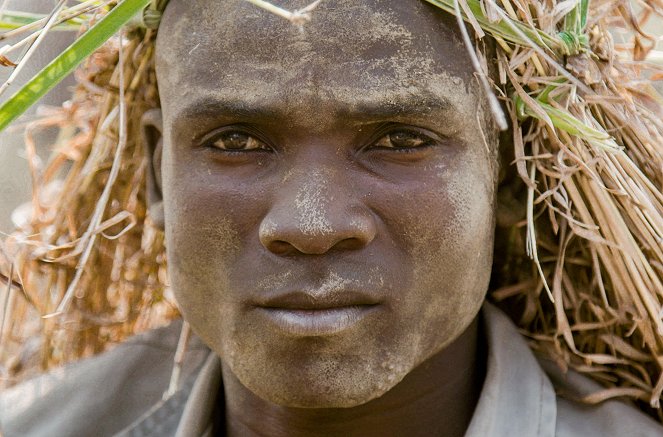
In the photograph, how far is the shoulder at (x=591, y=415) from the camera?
2148 mm

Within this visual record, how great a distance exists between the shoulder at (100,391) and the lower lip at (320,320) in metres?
0.69

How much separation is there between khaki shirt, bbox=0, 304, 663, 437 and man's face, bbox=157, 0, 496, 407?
0.64ft

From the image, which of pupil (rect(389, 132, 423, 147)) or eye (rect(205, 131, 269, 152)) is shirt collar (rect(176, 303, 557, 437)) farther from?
eye (rect(205, 131, 269, 152))

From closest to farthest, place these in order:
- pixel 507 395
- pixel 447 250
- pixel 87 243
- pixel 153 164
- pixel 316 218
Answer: pixel 316 218 < pixel 447 250 < pixel 507 395 < pixel 153 164 < pixel 87 243

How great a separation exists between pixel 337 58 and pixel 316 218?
0.25 m

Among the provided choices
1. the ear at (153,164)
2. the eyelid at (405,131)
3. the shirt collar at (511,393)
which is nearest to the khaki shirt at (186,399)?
the shirt collar at (511,393)

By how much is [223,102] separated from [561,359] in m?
0.75

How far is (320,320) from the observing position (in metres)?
1.92

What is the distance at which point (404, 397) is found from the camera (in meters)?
2.18

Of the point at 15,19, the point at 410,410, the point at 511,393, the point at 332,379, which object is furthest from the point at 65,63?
the point at 511,393

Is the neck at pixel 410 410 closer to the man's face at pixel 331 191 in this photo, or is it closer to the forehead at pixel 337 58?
the man's face at pixel 331 191

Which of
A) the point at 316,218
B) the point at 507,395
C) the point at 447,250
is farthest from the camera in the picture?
the point at 507,395

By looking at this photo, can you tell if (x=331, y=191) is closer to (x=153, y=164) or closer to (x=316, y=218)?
(x=316, y=218)

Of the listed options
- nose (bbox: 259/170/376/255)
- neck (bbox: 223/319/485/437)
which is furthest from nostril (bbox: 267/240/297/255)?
neck (bbox: 223/319/485/437)
